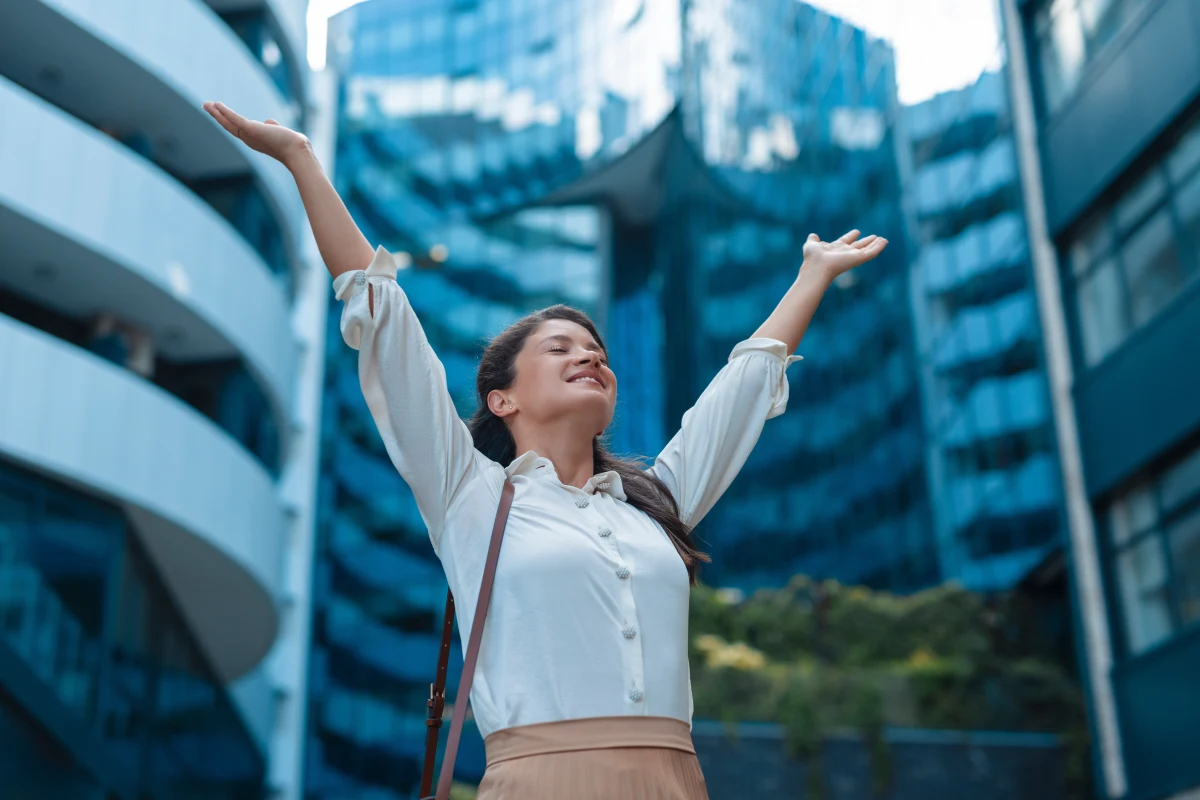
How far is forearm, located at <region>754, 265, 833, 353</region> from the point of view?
341cm

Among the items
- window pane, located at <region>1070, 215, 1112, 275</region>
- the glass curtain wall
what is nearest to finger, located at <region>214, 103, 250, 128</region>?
window pane, located at <region>1070, 215, 1112, 275</region>

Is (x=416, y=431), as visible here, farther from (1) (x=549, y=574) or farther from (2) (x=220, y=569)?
(2) (x=220, y=569)

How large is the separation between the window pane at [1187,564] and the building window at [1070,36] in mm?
6185

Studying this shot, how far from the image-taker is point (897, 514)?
2597 centimetres

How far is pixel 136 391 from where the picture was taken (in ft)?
52.7

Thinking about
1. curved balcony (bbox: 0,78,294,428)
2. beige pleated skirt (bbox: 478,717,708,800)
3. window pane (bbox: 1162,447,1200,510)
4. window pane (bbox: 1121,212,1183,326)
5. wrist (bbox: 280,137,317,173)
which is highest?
curved balcony (bbox: 0,78,294,428)

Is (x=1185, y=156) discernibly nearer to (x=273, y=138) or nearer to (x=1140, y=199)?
(x=1140, y=199)

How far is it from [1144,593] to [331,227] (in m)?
16.0

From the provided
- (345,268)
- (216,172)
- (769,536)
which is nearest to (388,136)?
(769,536)

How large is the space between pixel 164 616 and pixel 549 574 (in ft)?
57.6

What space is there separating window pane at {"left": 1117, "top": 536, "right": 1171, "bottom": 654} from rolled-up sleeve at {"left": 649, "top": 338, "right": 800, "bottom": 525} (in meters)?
14.3

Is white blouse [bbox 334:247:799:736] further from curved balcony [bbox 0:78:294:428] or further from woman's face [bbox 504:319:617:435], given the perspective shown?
curved balcony [bbox 0:78:294:428]

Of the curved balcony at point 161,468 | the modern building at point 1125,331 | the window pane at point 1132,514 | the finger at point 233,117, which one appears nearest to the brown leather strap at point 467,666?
the finger at point 233,117

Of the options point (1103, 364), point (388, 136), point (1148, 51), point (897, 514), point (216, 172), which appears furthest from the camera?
point (388, 136)
